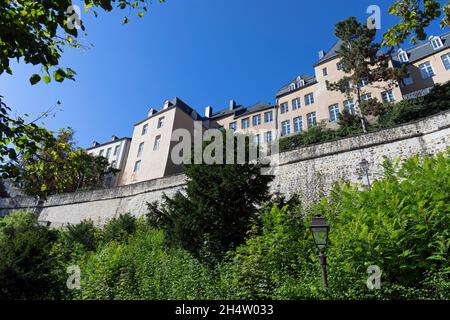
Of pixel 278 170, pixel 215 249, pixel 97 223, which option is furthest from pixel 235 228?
pixel 97 223

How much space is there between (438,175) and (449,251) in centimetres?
165

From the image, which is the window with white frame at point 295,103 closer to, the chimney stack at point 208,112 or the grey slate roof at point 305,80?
the grey slate roof at point 305,80

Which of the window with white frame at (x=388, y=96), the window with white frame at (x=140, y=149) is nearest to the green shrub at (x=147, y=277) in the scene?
the window with white frame at (x=140, y=149)

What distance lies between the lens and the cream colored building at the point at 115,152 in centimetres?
3919

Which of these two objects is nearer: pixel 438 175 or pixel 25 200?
pixel 438 175

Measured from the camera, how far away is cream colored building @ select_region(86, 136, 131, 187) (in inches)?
1543

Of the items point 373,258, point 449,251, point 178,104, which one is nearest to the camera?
point 449,251

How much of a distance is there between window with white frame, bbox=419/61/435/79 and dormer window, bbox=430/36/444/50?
79.7 inches

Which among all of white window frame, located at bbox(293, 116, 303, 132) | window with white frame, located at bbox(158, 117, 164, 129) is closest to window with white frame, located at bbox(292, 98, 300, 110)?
white window frame, located at bbox(293, 116, 303, 132)

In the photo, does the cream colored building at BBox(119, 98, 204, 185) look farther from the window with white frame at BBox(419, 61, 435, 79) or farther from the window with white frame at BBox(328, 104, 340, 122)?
the window with white frame at BBox(419, 61, 435, 79)

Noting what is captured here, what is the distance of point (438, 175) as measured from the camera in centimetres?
583

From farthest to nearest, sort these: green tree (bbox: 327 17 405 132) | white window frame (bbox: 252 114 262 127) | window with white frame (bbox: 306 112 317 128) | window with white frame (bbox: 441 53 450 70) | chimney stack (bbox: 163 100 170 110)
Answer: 1. white window frame (bbox: 252 114 262 127)
2. chimney stack (bbox: 163 100 170 110)
3. window with white frame (bbox: 306 112 317 128)
4. window with white frame (bbox: 441 53 450 70)
5. green tree (bbox: 327 17 405 132)
